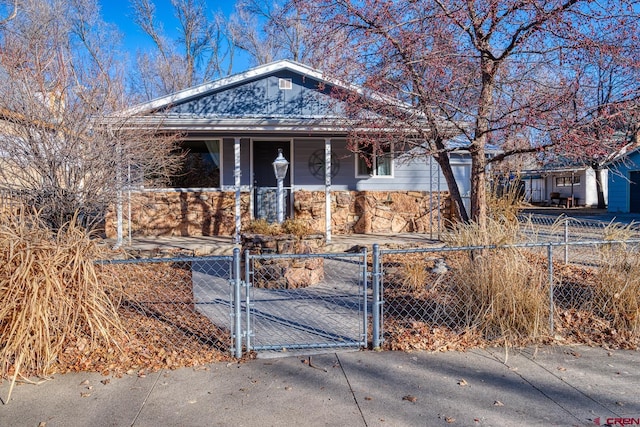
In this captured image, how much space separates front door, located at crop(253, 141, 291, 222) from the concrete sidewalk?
7.59 meters

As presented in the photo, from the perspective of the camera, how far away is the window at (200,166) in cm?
1159

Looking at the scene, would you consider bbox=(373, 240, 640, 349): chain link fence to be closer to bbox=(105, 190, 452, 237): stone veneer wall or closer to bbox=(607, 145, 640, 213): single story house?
bbox=(105, 190, 452, 237): stone veneer wall

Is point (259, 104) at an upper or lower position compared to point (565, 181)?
upper

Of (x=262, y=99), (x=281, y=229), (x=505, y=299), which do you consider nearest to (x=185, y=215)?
(x=262, y=99)

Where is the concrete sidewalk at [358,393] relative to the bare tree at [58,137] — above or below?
below

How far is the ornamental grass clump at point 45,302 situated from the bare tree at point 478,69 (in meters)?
4.43

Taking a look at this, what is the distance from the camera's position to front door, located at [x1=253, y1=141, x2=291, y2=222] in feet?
38.2

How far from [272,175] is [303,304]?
6673 millimetres

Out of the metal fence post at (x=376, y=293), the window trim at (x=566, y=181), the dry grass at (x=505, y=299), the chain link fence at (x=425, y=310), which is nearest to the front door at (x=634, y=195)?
the window trim at (x=566, y=181)

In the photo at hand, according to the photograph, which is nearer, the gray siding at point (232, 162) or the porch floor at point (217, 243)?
the porch floor at point (217, 243)

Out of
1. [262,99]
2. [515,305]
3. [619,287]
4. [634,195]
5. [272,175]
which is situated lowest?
[515,305]

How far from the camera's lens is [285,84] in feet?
38.3

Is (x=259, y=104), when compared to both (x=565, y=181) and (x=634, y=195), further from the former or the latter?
(x=565, y=181)

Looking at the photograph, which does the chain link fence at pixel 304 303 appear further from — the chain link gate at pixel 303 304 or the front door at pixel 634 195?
the front door at pixel 634 195
